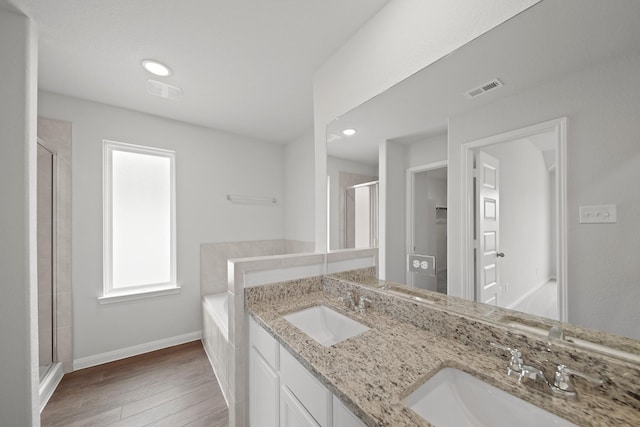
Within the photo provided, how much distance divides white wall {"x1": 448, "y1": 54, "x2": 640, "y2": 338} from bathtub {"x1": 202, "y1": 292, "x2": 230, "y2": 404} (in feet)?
5.92

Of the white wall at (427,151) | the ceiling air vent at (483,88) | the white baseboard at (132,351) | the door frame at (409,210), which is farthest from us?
the white baseboard at (132,351)

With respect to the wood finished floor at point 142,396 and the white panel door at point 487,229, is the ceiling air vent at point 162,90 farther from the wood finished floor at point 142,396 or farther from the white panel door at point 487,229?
the wood finished floor at point 142,396

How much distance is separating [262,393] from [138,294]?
6.39 feet

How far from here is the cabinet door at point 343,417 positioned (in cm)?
64

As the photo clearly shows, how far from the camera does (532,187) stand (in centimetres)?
77

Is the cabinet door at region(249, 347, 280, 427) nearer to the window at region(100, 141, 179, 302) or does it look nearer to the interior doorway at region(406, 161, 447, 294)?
the interior doorway at region(406, 161, 447, 294)

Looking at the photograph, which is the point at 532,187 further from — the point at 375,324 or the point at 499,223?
the point at 375,324

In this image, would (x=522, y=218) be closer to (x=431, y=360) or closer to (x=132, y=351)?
(x=431, y=360)

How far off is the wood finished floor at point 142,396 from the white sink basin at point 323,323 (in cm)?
95

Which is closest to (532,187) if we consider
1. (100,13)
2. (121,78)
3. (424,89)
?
(424,89)

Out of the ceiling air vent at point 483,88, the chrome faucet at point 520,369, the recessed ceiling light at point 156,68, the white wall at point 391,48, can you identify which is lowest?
the chrome faucet at point 520,369

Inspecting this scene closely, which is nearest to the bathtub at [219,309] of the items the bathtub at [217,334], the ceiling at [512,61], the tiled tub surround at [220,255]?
the bathtub at [217,334]

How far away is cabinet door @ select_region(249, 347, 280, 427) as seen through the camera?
1077mm

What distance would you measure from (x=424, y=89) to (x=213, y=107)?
2.03 metres
